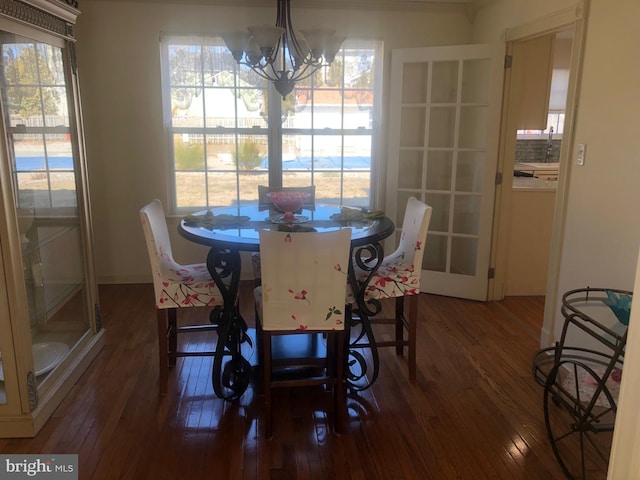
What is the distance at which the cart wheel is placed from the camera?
178 centimetres

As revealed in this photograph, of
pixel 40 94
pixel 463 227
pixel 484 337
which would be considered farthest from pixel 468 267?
pixel 40 94

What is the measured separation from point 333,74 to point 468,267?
1.94 meters

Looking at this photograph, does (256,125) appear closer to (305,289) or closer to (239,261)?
(239,261)

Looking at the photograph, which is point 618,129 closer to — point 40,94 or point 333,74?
point 333,74

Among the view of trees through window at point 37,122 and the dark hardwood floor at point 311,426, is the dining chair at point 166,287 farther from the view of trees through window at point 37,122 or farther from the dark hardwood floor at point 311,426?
the view of trees through window at point 37,122

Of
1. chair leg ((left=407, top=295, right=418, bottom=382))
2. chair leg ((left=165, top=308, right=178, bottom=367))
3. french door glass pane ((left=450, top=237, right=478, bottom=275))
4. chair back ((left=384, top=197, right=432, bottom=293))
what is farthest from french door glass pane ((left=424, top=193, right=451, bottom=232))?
chair leg ((left=165, top=308, right=178, bottom=367))

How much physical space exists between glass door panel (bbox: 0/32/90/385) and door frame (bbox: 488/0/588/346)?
108 inches

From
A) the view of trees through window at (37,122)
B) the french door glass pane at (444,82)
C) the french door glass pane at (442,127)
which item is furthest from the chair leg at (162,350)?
the french door glass pane at (444,82)

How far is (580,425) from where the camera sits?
1797mm

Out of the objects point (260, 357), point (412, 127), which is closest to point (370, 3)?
point (412, 127)

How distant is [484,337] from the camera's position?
127 inches

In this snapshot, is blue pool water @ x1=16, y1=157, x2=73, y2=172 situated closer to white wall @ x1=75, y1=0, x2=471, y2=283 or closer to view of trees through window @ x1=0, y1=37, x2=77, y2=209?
view of trees through window @ x1=0, y1=37, x2=77, y2=209

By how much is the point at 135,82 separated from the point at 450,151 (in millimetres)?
2559

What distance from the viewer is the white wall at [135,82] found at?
382 cm
